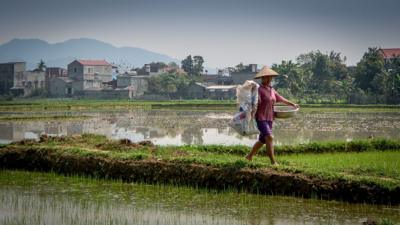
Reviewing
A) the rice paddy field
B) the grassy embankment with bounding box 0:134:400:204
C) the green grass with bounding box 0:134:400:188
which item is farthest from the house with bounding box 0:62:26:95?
the rice paddy field

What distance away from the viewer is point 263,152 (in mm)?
11023

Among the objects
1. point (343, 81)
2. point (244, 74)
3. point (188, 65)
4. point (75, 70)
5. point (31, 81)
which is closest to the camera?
point (343, 81)

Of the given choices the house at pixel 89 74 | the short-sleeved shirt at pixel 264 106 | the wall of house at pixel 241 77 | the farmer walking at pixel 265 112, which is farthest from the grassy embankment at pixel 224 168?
the house at pixel 89 74

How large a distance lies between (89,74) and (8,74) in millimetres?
11037

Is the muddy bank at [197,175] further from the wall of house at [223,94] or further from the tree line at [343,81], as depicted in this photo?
the wall of house at [223,94]

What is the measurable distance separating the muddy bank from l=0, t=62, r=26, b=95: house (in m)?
64.9

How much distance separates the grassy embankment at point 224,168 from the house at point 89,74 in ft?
202

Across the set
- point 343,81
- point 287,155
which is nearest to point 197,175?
point 287,155

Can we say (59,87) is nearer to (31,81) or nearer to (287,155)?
(31,81)

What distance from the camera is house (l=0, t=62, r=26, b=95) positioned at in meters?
71.6

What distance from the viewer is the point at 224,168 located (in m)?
8.05

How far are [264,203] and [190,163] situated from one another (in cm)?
174

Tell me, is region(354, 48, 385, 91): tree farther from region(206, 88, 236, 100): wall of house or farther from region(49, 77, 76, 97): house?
region(49, 77, 76, 97): house

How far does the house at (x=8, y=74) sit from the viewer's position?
71.6 metres
